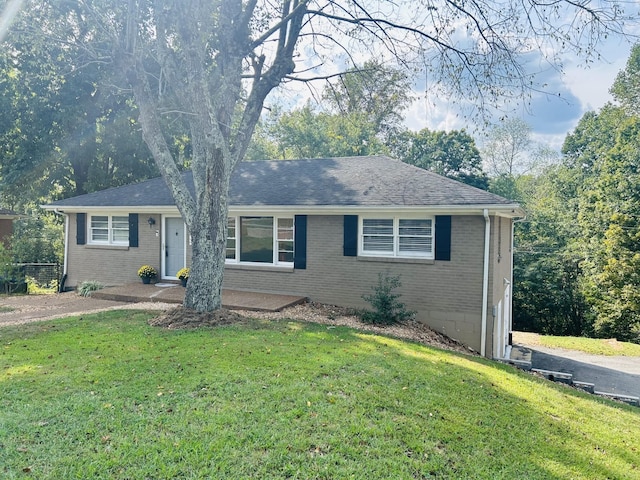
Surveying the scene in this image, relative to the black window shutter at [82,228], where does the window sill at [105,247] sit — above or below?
below

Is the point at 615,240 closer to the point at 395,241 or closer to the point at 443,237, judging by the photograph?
the point at 443,237

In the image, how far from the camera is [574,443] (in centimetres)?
476

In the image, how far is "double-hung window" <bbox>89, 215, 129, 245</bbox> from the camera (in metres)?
14.6

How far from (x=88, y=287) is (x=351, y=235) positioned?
28.1ft

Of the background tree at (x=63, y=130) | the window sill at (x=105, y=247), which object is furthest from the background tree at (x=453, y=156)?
the window sill at (x=105, y=247)

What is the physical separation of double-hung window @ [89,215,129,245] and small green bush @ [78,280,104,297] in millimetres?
1470

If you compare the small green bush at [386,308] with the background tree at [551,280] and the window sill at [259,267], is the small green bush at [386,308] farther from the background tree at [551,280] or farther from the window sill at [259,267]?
the background tree at [551,280]

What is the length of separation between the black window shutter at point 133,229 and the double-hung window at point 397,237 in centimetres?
754

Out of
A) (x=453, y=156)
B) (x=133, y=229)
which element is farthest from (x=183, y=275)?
(x=453, y=156)

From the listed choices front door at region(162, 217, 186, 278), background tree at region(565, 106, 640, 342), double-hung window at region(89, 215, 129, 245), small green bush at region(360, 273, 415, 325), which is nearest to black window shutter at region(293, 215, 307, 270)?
small green bush at region(360, 273, 415, 325)

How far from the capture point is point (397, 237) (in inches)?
440

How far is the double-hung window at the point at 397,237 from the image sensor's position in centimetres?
1091

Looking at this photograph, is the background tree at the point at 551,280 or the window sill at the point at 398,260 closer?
the window sill at the point at 398,260

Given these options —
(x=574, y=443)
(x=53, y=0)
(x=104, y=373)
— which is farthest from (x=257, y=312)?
(x=53, y=0)
